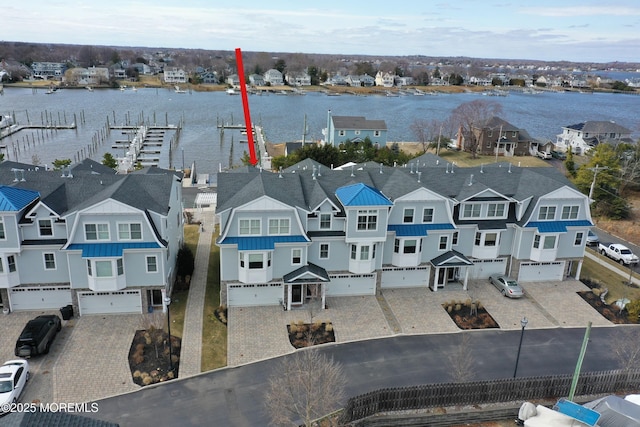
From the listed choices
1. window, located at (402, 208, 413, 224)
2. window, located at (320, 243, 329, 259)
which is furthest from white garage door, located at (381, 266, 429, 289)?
window, located at (320, 243, 329, 259)

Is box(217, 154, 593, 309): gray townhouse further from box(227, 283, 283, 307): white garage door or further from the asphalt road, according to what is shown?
the asphalt road

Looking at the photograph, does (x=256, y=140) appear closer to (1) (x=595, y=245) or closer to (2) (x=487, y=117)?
(2) (x=487, y=117)

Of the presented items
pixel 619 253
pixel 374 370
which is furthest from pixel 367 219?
pixel 619 253

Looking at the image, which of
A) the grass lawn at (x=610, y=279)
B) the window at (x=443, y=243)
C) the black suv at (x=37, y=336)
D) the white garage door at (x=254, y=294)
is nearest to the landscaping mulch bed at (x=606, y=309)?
the grass lawn at (x=610, y=279)

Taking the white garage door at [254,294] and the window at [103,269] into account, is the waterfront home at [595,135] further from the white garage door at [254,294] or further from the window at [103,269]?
the window at [103,269]

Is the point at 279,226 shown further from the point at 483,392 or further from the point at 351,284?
the point at 483,392

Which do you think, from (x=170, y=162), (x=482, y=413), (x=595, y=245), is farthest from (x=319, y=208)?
(x=170, y=162)
